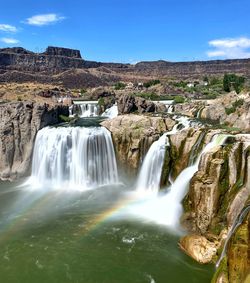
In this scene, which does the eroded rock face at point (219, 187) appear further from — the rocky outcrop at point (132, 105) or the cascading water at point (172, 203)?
the rocky outcrop at point (132, 105)

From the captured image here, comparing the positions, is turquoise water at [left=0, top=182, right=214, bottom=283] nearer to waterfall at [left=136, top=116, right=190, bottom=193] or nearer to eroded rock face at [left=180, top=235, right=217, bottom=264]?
eroded rock face at [left=180, top=235, right=217, bottom=264]

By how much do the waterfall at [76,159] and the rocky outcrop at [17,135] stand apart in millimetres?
1979

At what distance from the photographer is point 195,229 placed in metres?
21.5

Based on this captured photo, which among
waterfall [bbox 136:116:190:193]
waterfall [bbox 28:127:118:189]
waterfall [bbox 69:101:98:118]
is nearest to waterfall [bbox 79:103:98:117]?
waterfall [bbox 69:101:98:118]

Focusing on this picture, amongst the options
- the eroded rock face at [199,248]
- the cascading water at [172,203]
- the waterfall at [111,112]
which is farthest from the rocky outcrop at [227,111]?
the eroded rock face at [199,248]

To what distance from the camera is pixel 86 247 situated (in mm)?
20766

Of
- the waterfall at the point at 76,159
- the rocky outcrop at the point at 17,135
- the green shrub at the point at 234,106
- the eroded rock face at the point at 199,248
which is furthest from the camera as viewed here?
the green shrub at the point at 234,106

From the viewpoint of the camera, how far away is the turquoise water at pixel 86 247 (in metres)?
18.1

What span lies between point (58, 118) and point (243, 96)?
21170mm

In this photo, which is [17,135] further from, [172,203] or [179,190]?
[179,190]

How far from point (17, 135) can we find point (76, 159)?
23.3ft

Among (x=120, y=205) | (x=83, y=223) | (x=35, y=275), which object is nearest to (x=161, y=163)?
(x=120, y=205)

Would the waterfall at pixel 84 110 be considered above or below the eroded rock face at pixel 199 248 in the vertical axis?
above

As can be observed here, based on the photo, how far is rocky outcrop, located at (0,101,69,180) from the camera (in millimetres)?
35625
